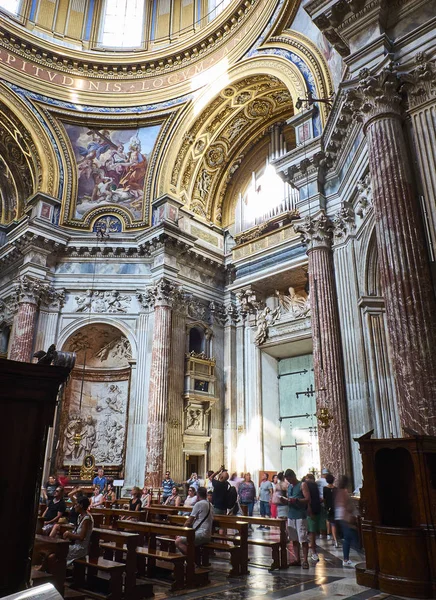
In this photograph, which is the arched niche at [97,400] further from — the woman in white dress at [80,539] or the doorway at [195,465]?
the woman in white dress at [80,539]

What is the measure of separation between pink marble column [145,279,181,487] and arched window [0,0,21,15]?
12764 mm

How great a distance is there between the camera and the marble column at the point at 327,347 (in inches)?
414

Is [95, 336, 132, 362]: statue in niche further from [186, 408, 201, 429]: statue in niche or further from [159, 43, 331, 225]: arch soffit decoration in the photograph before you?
[159, 43, 331, 225]: arch soffit decoration

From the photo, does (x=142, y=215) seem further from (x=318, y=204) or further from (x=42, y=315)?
(x=318, y=204)

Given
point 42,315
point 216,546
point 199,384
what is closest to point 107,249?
point 42,315

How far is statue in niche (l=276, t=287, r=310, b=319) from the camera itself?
1572 cm

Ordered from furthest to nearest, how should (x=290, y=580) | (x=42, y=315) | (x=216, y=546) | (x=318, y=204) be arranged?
(x=42, y=315)
(x=318, y=204)
(x=216, y=546)
(x=290, y=580)

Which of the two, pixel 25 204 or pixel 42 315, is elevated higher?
pixel 25 204

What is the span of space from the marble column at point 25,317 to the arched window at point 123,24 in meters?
11.2

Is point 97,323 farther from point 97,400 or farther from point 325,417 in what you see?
point 325,417

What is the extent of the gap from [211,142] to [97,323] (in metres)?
8.33

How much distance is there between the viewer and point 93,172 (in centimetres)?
1864

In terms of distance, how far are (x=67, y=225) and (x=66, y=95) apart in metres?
5.31

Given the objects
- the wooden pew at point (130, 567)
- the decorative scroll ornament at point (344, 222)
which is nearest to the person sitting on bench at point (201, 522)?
the wooden pew at point (130, 567)
